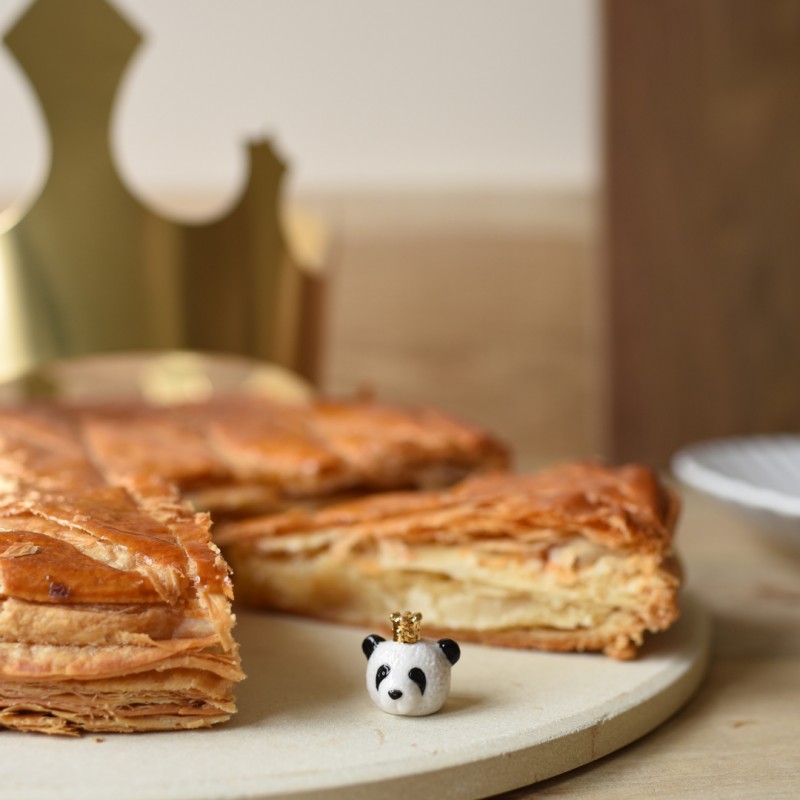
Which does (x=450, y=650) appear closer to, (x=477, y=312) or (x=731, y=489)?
(x=731, y=489)

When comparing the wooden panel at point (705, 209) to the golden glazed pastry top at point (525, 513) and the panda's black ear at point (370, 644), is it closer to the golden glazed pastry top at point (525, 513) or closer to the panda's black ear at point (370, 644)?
the golden glazed pastry top at point (525, 513)

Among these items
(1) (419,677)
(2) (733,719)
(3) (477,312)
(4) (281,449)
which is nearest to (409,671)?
(1) (419,677)

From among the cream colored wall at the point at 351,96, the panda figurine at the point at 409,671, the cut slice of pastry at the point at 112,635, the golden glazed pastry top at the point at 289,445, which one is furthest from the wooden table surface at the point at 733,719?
the cream colored wall at the point at 351,96

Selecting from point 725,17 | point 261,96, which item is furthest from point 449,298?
point 725,17

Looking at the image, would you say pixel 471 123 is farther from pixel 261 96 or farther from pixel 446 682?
pixel 446 682

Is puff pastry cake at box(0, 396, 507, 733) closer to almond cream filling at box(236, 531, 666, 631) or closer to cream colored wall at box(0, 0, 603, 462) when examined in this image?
almond cream filling at box(236, 531, 666, 631)

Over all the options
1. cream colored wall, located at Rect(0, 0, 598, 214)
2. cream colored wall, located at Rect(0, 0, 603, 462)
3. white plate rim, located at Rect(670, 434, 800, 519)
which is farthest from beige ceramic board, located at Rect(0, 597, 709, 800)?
cream colored wall, located at Rect(0, 0, 598, 214)
